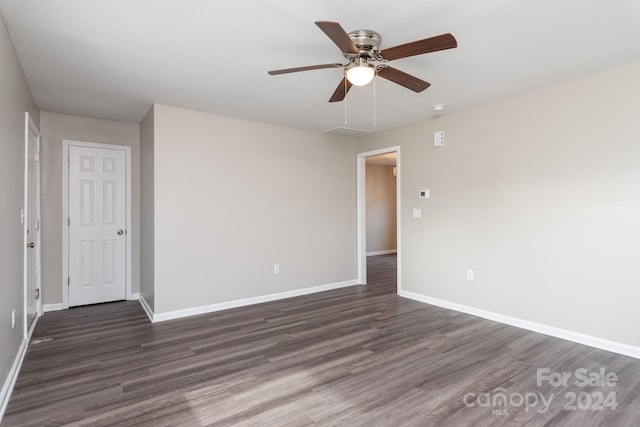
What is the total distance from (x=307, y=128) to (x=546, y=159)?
2.95m

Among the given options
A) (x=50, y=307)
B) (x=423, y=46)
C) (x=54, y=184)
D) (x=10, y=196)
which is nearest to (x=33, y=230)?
(x=54, y=184)

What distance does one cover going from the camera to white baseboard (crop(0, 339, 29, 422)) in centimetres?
203

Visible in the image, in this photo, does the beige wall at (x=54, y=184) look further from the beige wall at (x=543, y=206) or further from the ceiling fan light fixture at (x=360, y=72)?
the beige wall at (x=543, y=206)

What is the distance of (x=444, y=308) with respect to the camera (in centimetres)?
413

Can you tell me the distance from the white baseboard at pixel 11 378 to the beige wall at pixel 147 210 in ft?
3.75

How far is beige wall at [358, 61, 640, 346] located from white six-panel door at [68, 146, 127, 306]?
13.4 feet

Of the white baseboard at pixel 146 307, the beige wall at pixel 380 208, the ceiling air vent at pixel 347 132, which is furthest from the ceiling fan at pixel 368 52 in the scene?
the beige wall at pixel 380 208

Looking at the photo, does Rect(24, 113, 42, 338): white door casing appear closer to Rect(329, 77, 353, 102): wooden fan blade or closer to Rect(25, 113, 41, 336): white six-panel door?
Rect(25, 113, 41, 336): white six-panel door

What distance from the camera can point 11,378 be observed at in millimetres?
2299

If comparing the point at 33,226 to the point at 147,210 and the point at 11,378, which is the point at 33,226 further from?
the point at 11,378

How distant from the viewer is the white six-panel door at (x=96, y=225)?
13.9 ft

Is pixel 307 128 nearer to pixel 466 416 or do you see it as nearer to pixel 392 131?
pixel 392 131

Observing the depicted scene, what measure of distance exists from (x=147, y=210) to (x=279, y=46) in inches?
106

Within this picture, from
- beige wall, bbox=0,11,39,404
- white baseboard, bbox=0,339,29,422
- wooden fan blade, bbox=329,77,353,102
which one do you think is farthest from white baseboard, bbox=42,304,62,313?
wooden fan blade, bbox=329,77,353,102
